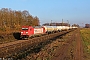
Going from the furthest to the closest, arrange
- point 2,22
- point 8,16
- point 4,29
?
point 8,16 < point 2,22 < point 4,29

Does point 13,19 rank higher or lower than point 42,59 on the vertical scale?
higher

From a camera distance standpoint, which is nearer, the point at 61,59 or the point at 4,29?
the point at 61,59

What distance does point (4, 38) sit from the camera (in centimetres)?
→ 4000

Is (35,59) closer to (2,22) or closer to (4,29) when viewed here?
(4,29)

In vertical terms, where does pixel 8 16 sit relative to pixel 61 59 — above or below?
above

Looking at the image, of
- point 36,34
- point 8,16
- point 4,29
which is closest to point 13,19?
point 8,16

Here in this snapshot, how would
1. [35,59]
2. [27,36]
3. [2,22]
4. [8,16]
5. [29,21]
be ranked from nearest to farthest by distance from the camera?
[35,59], [27,36], [2,22], [8,16], [29,21]

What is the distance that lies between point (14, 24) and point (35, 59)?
63.6m

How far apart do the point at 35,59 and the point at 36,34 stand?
37293 mm

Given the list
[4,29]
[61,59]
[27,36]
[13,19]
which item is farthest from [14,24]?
[61,59]

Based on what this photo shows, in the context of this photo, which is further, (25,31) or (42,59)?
(25,31)

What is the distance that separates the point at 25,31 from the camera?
1672 inches

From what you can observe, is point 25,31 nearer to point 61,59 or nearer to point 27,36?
point 27,36

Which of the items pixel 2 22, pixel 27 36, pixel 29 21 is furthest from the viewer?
pixel 29 21
